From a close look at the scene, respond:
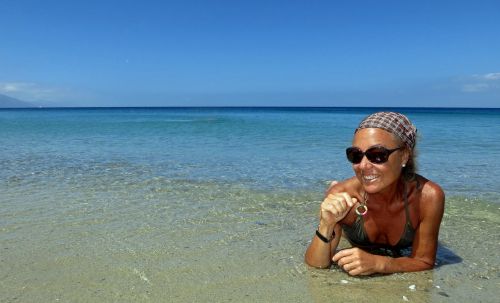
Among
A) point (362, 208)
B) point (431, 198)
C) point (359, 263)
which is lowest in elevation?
point (359, 263)

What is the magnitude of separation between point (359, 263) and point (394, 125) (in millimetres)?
1092

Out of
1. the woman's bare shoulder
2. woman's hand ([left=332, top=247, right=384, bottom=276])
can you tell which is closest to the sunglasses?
the woman's bare shoulder

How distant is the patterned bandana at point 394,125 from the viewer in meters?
2.98

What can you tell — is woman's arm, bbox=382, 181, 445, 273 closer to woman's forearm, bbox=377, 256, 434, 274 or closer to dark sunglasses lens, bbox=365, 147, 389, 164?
woman's forearm, bbox=377, 256, 434, 274

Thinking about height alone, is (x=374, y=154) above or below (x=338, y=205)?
above

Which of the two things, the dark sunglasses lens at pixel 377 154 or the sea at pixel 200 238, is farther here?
the sea at pixel 200 238

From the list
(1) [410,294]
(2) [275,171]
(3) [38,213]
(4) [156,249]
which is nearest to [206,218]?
(4) [156,249]

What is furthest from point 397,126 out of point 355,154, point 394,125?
point 355,154

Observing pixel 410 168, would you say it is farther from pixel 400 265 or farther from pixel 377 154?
pixel 400 265

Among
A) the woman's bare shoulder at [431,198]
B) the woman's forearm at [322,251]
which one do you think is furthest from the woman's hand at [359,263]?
the woman's bare shoulder at [431,198]

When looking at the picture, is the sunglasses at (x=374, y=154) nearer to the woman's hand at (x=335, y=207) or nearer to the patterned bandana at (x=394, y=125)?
the patterned bandana at (x=394, y=125)

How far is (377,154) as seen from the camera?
2977 millimetres

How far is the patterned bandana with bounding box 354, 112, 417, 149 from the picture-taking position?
298 centimetres

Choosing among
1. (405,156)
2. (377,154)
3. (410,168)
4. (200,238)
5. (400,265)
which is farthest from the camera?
(200,238)
